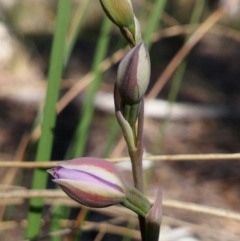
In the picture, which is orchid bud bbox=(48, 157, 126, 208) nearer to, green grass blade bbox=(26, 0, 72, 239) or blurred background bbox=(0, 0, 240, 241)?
green grass blade bbox=(26, 0, 72, 239)

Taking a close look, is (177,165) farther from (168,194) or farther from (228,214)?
(228,214)

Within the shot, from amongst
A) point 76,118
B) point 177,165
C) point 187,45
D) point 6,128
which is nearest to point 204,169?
point 177,165

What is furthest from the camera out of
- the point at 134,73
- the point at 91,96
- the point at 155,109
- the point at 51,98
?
the point at 155,109

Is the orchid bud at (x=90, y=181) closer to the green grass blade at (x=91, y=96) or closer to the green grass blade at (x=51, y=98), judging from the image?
the green grass blade at (x=51, y=98)

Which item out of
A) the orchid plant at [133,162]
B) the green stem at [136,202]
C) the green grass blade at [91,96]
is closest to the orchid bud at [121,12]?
the orchid plant at [133,162]

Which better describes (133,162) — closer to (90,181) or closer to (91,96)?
(90,181)

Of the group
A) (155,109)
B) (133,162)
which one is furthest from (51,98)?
(155,109)
